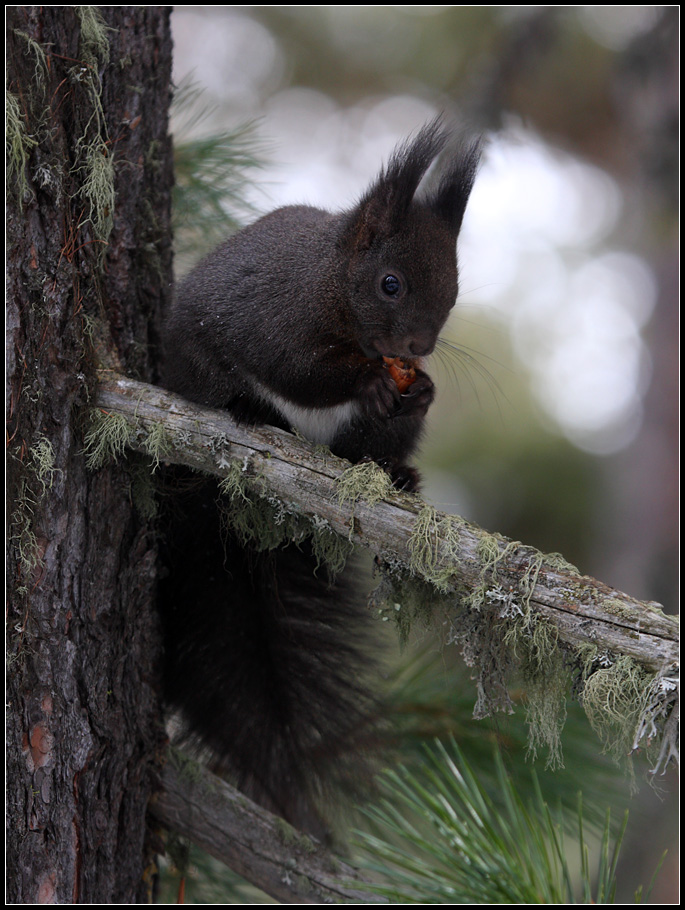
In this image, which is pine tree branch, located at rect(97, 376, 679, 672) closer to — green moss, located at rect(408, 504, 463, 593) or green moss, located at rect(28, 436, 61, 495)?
green moss, located at rect(408, 504, 463, 593)

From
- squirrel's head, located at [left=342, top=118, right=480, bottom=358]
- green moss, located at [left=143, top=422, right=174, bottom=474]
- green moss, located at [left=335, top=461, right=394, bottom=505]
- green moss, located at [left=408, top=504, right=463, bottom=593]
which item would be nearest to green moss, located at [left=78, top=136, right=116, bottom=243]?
green moss, located at [left=143, top=422, right=174, bottom=474]

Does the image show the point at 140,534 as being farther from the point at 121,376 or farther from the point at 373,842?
the point at 373,842

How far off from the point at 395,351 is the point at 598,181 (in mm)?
3708

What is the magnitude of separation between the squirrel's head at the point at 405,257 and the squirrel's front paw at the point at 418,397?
76 millimetres

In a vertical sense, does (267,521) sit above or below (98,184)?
below

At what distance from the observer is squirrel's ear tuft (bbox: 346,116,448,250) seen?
1.68m

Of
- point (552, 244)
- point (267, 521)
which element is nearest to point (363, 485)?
point (267, 521)

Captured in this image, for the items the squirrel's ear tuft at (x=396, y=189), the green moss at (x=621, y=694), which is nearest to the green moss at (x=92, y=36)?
the squirrel's ear tuft at (x=396, y=189)

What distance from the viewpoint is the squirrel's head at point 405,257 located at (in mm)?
1712

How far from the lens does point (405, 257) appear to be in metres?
1.73

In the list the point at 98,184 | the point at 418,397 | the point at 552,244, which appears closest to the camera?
the point at 98,184

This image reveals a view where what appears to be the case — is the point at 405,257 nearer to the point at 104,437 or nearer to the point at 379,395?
the point at 379,395

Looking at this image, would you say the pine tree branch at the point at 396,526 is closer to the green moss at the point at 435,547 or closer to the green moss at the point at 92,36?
the green moss at the point at 435,547

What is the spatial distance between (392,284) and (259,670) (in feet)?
3.12
